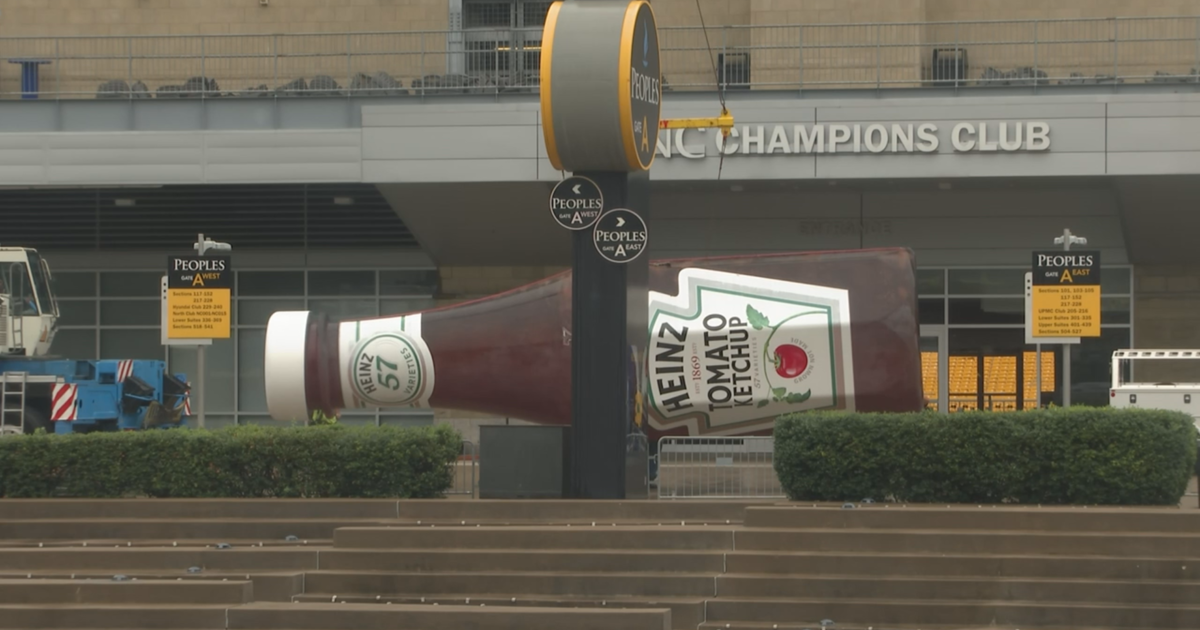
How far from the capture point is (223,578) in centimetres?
1307

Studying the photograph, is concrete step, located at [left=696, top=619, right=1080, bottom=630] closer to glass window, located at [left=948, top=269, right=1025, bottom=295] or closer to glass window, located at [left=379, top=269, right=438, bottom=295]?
glass window, located at [left=948, top=269, right=1025, bottom=295]

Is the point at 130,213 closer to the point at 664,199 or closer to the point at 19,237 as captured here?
the point at 19,237

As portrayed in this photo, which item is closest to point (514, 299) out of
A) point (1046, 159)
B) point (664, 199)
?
point (664, 199)

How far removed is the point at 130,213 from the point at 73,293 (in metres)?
3.28

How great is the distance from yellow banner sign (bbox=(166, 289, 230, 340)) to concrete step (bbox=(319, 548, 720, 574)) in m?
6.42

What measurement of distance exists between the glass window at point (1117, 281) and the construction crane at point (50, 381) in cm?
1773

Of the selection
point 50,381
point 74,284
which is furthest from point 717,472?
point 74,284

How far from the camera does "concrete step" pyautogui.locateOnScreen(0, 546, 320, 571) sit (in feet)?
43.7

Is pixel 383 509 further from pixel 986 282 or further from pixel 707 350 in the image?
pixel 986 282

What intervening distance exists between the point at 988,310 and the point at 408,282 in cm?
1195

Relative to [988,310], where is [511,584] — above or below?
below

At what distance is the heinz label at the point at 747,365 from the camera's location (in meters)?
18.8

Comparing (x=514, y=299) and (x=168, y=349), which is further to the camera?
(x=168, y=349)

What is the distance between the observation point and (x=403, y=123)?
26.2 m
